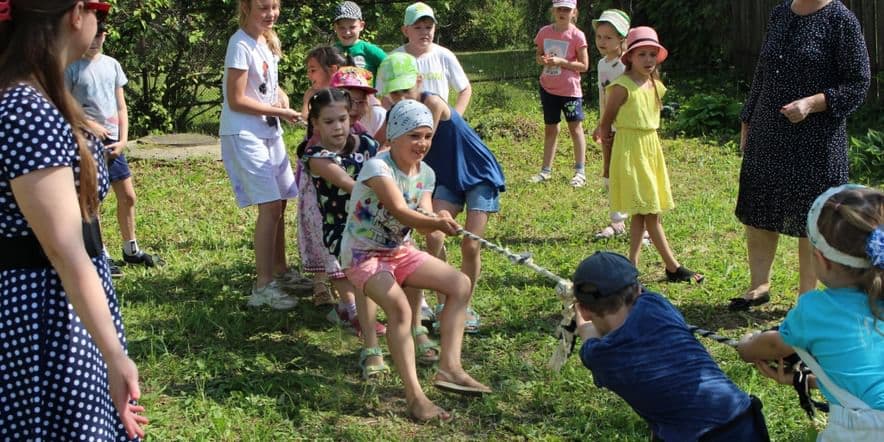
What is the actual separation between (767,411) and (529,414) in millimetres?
1015

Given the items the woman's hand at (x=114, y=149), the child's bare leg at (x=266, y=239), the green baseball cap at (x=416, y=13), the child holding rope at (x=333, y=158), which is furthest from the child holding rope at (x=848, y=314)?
the woman's hand at (x=114, y=149)

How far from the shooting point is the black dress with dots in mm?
4781

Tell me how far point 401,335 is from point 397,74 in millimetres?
1348

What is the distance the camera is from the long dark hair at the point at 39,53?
225 centimetres

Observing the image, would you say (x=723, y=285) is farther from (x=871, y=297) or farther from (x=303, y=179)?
(x=871, y=297)

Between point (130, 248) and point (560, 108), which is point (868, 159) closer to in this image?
point (560, 108)

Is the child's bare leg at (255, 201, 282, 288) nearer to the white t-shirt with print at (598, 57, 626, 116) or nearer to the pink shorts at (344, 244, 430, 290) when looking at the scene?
the pink shorts at (344, 244, 430, 290)

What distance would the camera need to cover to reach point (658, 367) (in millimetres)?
2889

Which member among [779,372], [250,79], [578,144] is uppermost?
[250,79]

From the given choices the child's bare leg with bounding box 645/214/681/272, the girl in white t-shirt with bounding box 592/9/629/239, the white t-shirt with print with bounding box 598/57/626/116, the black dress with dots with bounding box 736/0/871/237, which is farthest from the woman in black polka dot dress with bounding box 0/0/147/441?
the white t-shirt with print with bounding box 598/57/626/116

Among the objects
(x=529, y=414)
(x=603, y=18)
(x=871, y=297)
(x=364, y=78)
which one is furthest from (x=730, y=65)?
(x=871, y=297)

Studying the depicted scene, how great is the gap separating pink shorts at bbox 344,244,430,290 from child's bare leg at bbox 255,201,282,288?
1.35 m

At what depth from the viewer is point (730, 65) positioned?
1381cm

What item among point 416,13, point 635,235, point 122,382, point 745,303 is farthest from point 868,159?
point 122,382
